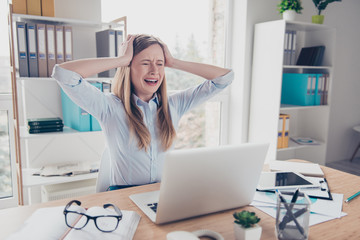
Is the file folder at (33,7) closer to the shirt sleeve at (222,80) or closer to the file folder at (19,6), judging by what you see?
the file folder at (19,6)

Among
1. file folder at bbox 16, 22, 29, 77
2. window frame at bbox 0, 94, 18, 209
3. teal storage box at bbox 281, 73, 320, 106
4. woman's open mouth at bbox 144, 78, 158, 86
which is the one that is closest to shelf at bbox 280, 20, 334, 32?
teal storage box at bbox 281, 73, 320, 106

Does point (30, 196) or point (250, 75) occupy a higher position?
point (250, 75)

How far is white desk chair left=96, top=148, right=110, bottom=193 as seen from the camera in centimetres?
149

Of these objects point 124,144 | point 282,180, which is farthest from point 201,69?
point 282,180

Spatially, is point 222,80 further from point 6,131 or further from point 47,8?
point 6,131

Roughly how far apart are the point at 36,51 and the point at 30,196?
1.13 meters

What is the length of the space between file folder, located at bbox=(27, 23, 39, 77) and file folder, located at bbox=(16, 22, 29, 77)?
0.02 m

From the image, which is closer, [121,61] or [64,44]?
[121,61]

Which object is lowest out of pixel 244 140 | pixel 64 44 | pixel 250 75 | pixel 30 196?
pixel 30 196

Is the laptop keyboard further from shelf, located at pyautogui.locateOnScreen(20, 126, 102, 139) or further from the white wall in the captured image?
the white wall

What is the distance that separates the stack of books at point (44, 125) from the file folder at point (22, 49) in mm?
316

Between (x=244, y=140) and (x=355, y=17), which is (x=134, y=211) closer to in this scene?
(x=244, y=140)

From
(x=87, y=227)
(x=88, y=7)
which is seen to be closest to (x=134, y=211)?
(x=87, y=227)

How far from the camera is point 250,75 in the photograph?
3.10m
